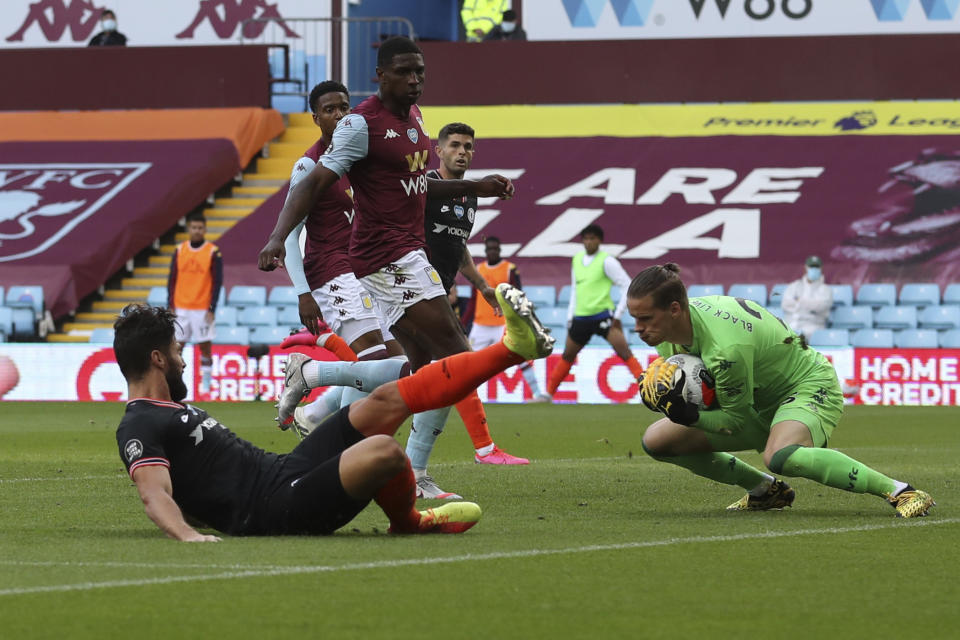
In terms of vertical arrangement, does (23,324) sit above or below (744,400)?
above

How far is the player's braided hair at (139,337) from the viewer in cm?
663

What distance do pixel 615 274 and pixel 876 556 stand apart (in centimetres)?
1358

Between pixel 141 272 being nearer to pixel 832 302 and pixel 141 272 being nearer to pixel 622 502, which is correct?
pixel 832 302

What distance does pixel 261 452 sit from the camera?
6785mm

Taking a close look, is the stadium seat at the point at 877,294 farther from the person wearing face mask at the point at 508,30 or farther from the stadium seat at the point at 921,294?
the person wearing face mask at the point at 508,30

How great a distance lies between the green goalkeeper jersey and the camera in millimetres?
7707

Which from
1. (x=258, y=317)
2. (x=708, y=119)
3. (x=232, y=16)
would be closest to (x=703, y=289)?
(x=708, y=119)

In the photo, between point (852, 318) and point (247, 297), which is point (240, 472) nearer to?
point (852, 318)

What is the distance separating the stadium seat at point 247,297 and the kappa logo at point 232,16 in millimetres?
7043

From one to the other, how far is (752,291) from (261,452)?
18041mm

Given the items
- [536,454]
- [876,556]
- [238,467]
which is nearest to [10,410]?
[536,454]

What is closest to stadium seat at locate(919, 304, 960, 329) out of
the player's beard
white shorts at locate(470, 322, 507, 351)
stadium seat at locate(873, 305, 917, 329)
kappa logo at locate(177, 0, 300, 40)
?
stadium seat at locate(873, 305, 917, 329)

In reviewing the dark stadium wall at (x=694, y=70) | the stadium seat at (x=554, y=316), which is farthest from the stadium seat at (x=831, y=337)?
the dark stadium wall at (x=694, y=70)

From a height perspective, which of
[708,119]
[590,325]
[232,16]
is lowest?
[590,325]
